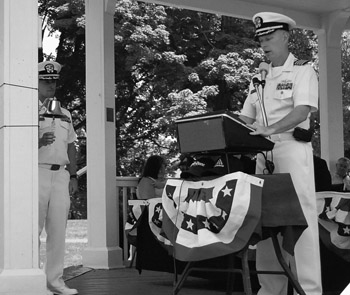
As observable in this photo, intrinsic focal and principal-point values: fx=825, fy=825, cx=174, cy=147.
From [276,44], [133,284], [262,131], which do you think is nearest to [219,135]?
[262,131]

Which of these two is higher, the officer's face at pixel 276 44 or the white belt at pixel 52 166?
the officer's face at pixel 276 44

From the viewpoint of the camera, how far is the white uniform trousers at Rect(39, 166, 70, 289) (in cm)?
580

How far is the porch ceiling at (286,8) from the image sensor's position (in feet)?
31.4

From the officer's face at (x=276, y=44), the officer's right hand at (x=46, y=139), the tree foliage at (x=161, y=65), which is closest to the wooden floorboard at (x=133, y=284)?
the officer's right hand at (x=46, y=139)

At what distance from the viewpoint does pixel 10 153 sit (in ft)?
16.2

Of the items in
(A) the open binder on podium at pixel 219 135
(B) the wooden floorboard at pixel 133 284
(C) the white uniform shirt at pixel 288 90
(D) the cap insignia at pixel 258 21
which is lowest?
(B) the wooden floorboard at pixel 133 284

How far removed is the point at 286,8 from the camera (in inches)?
396

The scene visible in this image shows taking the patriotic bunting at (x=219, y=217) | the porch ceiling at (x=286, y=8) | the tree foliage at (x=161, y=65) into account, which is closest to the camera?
the patriotic bunting at (x=219, y=217)

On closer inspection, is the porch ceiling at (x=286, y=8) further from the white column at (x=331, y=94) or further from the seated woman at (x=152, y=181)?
the seated woman at (x=152, y=181)

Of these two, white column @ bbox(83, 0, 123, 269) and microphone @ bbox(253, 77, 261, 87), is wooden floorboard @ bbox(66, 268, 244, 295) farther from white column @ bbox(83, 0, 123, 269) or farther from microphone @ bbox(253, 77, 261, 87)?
microphone @ bbox(253, 77, 261, 87)

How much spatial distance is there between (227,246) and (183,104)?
14899 millimetres

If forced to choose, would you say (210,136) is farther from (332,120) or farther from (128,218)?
(332,120)

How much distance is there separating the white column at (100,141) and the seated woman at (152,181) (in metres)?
0.30

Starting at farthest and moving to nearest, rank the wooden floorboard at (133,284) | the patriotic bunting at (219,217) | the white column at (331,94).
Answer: the white column at (331,94) → the wooden floorboard at (133,284) → the patriotic bunting at (219,217)
